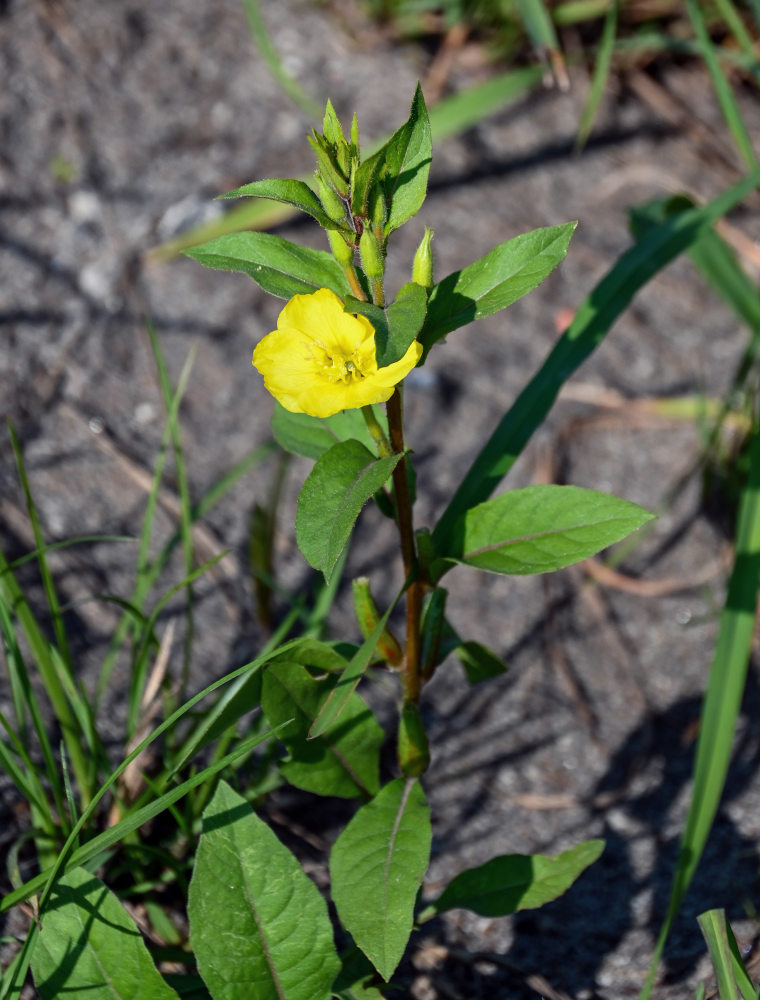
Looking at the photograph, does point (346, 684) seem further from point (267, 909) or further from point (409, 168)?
point (409, 168)

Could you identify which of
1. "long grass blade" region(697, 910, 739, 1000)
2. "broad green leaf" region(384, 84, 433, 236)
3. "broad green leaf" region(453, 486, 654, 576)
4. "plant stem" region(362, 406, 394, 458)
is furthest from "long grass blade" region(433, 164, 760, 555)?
"long grass blade" region(697, 910, 739, 1000)

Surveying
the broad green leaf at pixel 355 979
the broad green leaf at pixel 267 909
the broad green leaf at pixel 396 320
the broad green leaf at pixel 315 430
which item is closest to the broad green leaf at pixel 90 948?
the broad green leaf at pixel 267 909

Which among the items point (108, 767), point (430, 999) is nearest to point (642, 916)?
point (430, 999)

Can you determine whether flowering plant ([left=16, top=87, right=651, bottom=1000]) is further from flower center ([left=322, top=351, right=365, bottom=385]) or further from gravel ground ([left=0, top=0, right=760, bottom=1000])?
gravel ground ([left=0, top=0, right=760, bottom=1000])

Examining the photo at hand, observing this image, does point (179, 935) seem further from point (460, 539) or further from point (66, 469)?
point (66, 469)

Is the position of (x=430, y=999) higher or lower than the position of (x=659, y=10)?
lower

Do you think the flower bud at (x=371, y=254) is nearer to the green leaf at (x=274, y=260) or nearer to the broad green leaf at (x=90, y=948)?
the green leaf at (x=274, y=260)
